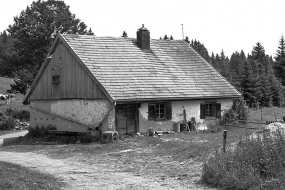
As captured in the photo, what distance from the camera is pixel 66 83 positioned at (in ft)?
81.4

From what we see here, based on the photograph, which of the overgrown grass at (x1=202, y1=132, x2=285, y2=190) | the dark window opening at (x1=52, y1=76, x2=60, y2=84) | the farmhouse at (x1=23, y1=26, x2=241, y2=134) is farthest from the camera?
the dark window opening at (x1=52, y1=76, x2=60, y2=84)

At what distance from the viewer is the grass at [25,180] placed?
33.7ft

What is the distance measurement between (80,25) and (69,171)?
34.8 meters

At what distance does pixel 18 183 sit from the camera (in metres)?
10.5

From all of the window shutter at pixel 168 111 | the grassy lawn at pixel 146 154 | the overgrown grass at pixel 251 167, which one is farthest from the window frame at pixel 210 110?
the overgrown grass at pixel 251 167

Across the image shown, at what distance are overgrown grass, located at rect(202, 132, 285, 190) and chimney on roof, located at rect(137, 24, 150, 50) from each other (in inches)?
662

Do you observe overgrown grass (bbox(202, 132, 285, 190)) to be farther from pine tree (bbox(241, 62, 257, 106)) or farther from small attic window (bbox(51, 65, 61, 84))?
pine tree (bbox(241, 62, 257, 106))

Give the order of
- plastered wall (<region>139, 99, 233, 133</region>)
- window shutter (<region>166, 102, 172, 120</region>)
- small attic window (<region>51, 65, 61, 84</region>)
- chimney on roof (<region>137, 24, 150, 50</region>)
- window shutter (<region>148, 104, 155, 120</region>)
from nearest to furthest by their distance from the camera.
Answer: plastered wall (<region>139, 99, 233, 133</region>) < window shutter (<region>148, 104, 155, 120</region>) < window shutter (<region>166, 102, 172, 120</region>) < small attic window (<region>51, 65, 61, 84</region>) < chimney on roof (<region>137, 24, 150, 50</region>)

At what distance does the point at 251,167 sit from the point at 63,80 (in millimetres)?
16765

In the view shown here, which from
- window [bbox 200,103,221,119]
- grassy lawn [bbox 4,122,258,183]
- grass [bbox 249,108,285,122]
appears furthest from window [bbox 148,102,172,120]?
grass [bbox 249,108,285,122]

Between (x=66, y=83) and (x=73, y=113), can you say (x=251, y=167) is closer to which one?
(x=73, y=113)

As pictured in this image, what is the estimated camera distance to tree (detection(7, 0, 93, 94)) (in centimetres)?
4238

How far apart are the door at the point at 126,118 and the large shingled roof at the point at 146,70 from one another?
0.84 metres

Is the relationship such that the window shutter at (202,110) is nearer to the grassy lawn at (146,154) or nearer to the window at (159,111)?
the window at (159,111)
